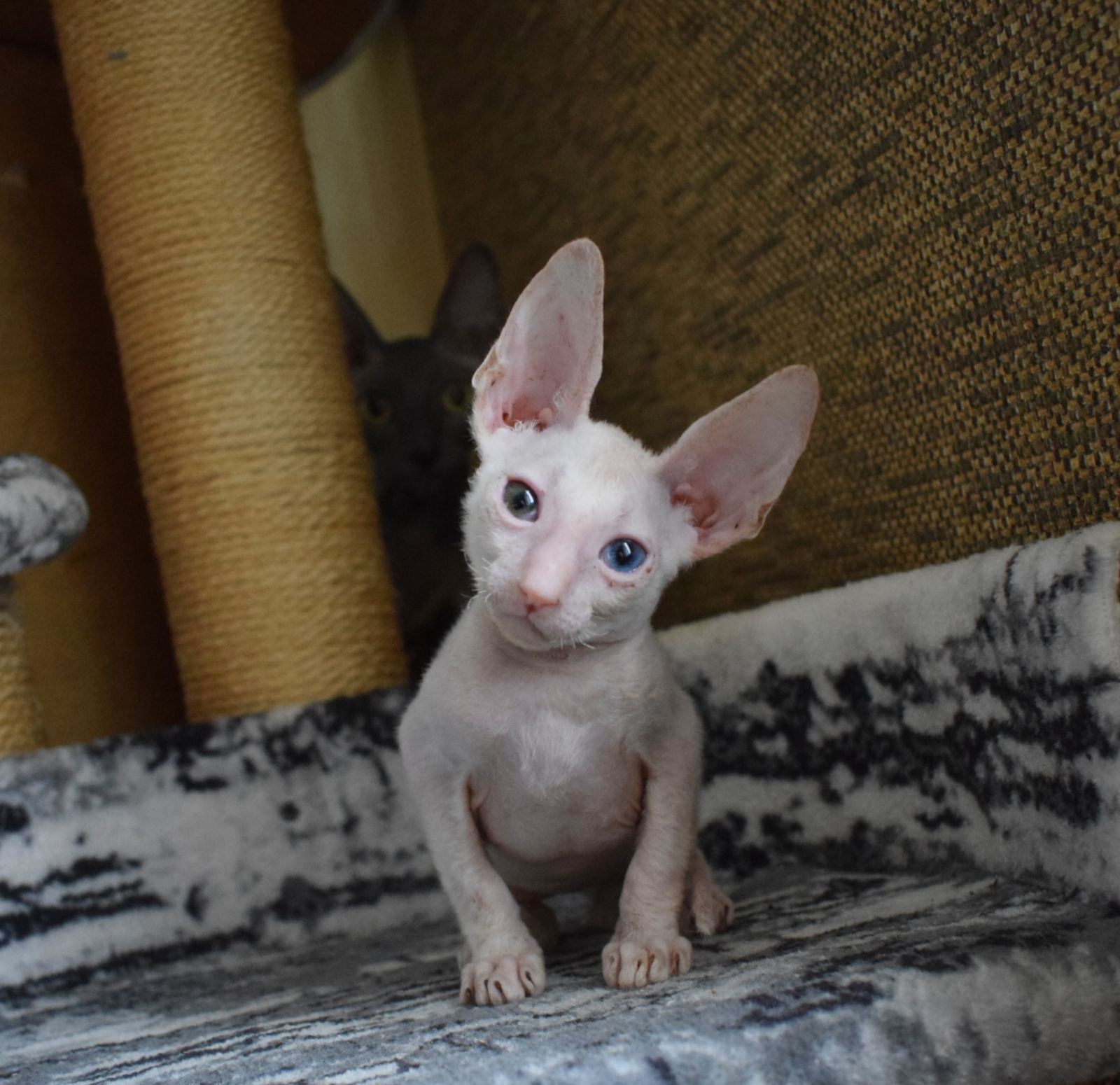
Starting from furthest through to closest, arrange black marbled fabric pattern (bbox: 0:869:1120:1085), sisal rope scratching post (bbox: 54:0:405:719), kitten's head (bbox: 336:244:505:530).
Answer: kitten's head (bbox: 336:244:505:530), sisal rope scratching post (bbox: 54:0:405:719), black marbled fabric pattern (bbox: 0:869:1120:1085)

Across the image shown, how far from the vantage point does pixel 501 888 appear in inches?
31.8

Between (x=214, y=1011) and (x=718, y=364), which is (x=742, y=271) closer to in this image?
(x=718, y=364)

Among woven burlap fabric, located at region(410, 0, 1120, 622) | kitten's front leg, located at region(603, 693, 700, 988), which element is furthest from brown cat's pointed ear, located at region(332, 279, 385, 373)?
kitten's front leg, located at region(603, 693, 700, 988)

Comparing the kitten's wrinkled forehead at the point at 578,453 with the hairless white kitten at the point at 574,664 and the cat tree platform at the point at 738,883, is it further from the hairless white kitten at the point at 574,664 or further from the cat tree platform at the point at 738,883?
the cat tree platform at the point at 738,883

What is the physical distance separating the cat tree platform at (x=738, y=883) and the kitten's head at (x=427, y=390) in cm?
51

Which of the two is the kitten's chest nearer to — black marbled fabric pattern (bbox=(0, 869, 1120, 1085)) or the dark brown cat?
black marbled fabric pattern (bbox=(0, 869, 1120, 1085))

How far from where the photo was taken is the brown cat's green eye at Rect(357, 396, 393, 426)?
1.66 m

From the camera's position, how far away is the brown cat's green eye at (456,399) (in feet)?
5.50

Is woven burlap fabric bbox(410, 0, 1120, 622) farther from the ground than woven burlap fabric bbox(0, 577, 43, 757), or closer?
farther from the ground

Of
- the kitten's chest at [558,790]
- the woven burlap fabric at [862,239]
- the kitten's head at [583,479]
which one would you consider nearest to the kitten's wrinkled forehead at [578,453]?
the kitten's head at [583,479]

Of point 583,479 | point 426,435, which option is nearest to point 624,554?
point 583,479

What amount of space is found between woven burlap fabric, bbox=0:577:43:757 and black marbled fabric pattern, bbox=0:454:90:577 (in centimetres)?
4

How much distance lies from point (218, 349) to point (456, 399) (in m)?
0.52

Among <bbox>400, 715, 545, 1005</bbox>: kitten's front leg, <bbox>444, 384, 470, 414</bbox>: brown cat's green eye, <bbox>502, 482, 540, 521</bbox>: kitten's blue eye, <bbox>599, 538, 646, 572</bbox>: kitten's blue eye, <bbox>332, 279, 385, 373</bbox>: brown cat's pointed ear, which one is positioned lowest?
<bbox>400, 715, 545, 1005</bbox>: kitten's front leg
